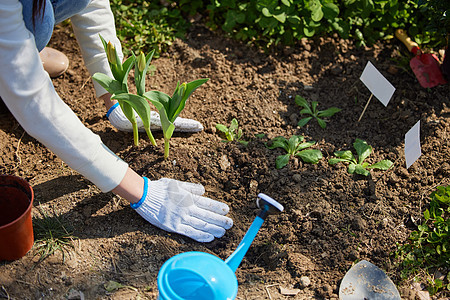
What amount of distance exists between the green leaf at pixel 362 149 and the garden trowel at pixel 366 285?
602 millimetres

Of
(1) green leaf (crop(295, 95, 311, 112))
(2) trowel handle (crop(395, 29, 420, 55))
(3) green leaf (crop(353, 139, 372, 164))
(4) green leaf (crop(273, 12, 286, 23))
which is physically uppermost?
(4) green leaf (crop(273, 12, 286, 23))

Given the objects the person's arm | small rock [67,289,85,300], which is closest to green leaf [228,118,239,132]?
the person's arm

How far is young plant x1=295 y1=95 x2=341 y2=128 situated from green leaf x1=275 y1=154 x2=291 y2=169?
32 cm

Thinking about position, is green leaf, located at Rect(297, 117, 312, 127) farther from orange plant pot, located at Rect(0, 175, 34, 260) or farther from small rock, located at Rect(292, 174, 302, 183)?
orange plant pot, located at Rect(0, 175, 34, 260)

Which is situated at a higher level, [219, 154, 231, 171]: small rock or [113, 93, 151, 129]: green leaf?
[113, 93, 151, 129]: green leaf

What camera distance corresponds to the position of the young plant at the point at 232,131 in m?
2.32

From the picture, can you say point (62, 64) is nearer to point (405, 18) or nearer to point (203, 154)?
point (203, 154)

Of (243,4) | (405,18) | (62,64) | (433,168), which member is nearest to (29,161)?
(62,64)

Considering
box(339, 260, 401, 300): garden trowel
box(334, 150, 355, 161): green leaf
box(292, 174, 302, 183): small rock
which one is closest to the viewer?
box(339, 260, 401, 300): garden trowel

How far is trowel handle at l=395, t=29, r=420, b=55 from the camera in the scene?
2.70m

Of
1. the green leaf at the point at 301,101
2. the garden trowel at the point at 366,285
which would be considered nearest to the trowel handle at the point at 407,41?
the green leaf at the point at 301,101

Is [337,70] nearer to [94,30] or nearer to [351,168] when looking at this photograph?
[351,168]

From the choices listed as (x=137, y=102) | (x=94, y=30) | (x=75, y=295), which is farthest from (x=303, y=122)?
(x=75, y=295)

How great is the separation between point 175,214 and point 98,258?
0.37 meters
